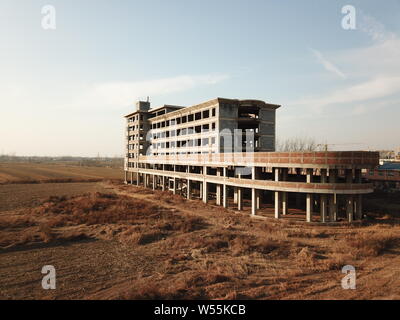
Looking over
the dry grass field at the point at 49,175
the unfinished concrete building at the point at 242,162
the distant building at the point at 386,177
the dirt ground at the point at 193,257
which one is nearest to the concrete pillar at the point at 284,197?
the unfinished concrete building at the point at 242,162

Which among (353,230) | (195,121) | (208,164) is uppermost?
(195,121)

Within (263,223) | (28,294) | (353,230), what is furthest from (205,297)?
(353,230)

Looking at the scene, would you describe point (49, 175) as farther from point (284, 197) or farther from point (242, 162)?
point (284, 197)

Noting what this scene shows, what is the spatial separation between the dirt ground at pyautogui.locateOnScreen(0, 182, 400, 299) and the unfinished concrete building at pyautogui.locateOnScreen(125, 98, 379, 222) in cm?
390

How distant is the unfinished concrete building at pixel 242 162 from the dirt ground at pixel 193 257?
3895 mm

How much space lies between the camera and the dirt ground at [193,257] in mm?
12617

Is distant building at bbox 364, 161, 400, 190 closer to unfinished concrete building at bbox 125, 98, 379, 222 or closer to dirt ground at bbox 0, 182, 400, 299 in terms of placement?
unfinished concrete building at bbox 125, 98, 379, 222

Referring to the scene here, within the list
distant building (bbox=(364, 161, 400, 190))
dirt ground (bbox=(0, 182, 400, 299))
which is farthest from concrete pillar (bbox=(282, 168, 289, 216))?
distant building (bbox=(364, 161, 400, 190))

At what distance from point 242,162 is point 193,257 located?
17127 millimetres

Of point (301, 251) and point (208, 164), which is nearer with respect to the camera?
point (301, 251)

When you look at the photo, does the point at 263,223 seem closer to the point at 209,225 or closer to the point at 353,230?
the point at 209,225

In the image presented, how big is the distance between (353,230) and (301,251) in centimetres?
982
